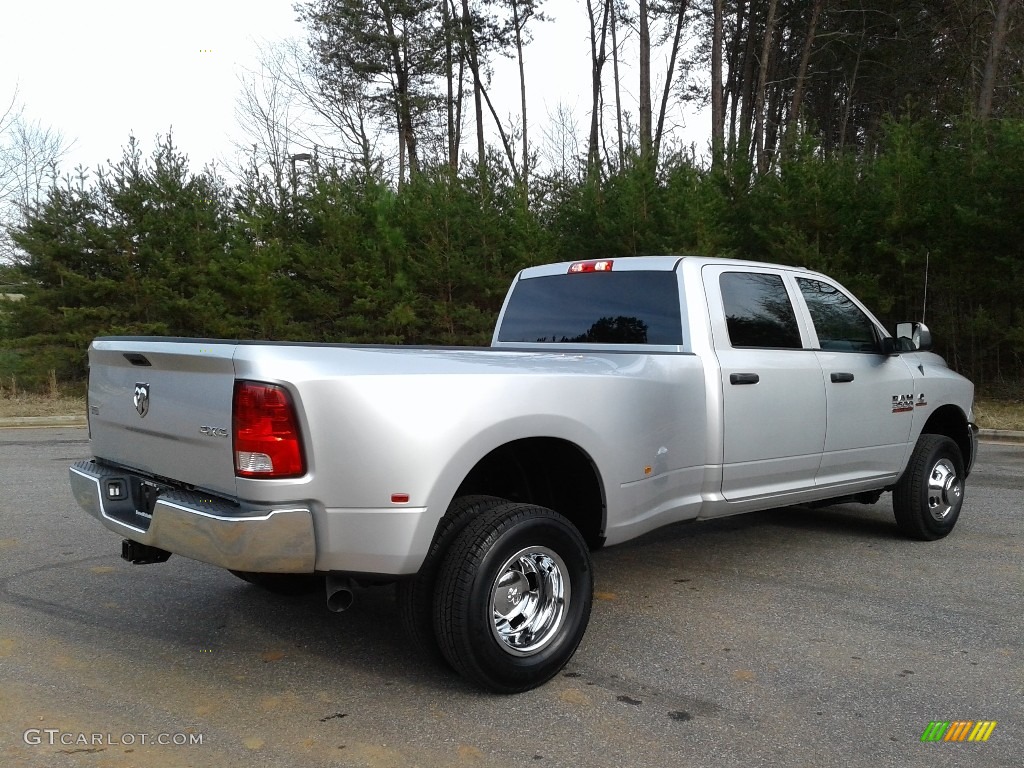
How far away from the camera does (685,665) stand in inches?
163

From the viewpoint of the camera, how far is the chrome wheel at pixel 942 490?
257 inches

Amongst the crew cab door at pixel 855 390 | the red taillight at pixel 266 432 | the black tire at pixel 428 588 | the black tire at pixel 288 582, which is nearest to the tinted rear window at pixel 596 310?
the crew cab door at pixel 855 390

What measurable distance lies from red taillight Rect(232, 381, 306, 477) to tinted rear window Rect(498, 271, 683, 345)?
7.89 feet

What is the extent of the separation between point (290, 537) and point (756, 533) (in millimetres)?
4348

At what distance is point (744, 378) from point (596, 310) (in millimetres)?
995

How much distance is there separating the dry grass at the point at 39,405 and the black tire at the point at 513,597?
14.5m

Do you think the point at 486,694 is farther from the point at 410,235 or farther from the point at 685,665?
the point at 410,235

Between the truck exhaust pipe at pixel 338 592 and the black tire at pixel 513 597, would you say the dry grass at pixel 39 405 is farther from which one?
the black tire at pixel 513 597

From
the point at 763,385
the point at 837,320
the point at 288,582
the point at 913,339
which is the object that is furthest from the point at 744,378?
the point at 288,582

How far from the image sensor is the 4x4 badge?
12.9 feet

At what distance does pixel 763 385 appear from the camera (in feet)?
17.0

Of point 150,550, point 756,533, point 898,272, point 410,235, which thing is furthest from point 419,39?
point 150,550

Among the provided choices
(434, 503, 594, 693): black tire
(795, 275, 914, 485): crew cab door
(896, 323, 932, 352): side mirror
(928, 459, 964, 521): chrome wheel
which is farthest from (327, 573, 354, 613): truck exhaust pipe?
(928, 459, 964, 521): chrome wheel

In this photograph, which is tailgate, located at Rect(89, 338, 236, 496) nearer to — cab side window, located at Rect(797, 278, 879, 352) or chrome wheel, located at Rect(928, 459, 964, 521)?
cab side window, located at Rect(797, 278, 879, 352)
